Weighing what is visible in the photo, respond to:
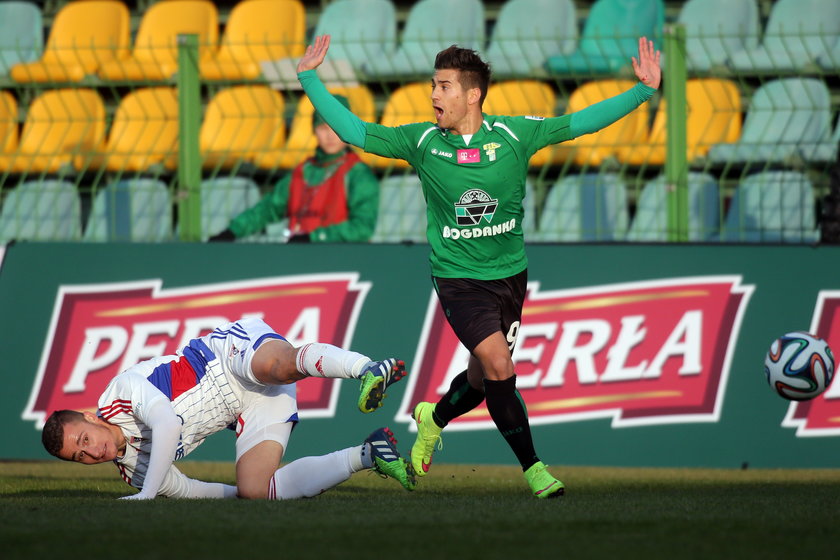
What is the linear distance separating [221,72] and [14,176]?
2113mm

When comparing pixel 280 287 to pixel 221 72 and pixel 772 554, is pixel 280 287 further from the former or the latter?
pixel 772 554

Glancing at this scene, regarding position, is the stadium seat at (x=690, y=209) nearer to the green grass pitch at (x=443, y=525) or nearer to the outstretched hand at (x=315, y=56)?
the green grass pitch at (x=443, y=525)

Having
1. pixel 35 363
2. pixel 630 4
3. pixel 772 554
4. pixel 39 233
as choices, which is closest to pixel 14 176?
pixel 39 233

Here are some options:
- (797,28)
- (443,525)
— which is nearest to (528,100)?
(797,28)

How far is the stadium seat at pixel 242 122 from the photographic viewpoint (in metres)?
11.2

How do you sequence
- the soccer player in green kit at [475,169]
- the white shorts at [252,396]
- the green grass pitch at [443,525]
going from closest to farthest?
the green grass pitch at [443,525], the soccer player in green kit at [475,169], the white shorts at [252,396]

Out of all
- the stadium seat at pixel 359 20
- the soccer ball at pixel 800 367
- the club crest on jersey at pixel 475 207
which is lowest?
the soccer ball at pixel 800 367

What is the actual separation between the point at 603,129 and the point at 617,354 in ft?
7.26

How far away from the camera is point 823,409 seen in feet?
28.0

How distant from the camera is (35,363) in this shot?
9383 millimetres

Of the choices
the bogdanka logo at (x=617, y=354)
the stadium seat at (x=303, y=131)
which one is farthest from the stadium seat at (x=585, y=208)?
the stadium seat at (x=303, y=131)

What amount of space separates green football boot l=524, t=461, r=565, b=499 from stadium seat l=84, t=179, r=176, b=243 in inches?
196

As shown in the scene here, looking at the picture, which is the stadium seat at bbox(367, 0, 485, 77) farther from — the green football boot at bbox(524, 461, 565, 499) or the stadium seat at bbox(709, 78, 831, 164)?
the green football boot at bbox(524, 461, 565, 499)

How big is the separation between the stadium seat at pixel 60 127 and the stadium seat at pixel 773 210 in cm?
551
